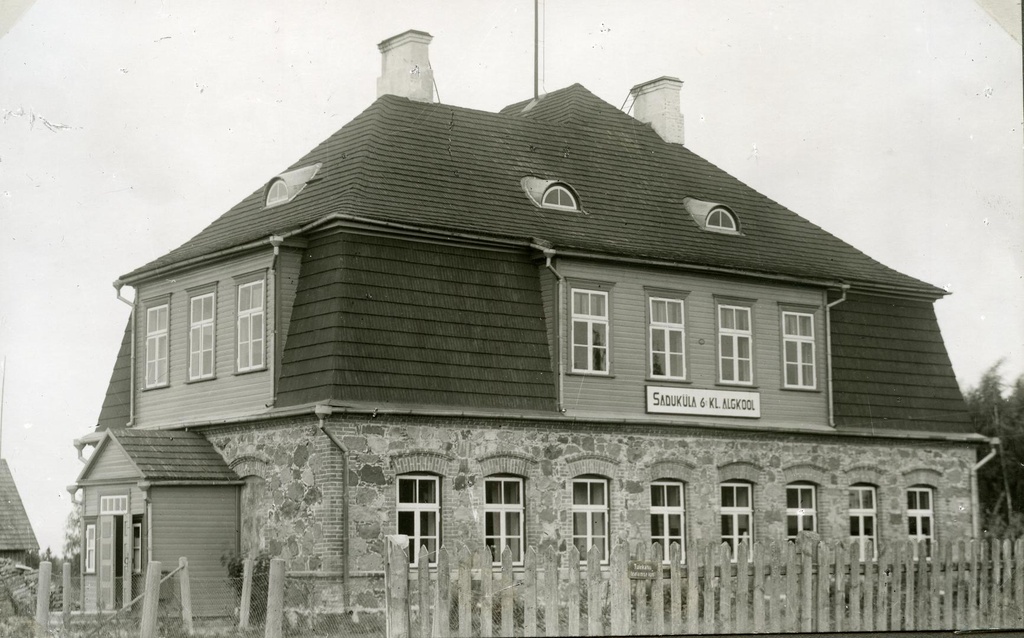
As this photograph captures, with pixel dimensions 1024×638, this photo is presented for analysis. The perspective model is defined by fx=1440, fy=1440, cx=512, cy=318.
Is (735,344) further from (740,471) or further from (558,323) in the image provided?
(558,323)

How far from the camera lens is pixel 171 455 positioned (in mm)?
24906

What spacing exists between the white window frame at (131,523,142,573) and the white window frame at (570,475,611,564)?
745 cm

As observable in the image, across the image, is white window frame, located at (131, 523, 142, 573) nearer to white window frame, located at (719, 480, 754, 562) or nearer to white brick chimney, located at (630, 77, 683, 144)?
white window frame, located at (719, 480, 754, 562)

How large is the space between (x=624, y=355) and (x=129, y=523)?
30.5 ft

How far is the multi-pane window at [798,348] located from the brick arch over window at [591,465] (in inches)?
187

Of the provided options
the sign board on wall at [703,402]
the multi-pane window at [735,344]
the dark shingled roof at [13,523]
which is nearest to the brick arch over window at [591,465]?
the sign board on wall at [703,402]

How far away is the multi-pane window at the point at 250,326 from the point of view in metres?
24.8

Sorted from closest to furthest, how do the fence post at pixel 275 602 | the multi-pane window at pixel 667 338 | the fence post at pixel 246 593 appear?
the fence post at pixel 275 602 < the fence post at pixel 246 593 < the multi-pane window at pixel 667 338

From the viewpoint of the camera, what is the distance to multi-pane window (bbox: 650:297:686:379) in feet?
89.1

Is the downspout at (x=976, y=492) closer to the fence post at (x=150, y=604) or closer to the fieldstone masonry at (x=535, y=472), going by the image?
the fieldstone masonry at (x=535, y=472)

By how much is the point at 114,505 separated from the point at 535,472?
7.35 metres

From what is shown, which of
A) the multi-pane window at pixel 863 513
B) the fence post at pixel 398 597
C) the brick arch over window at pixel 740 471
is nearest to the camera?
the fence post at pixel 398 597

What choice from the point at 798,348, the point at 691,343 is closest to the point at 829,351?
the point at 798,348

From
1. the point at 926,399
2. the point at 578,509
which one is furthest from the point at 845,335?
the point at 578,509
